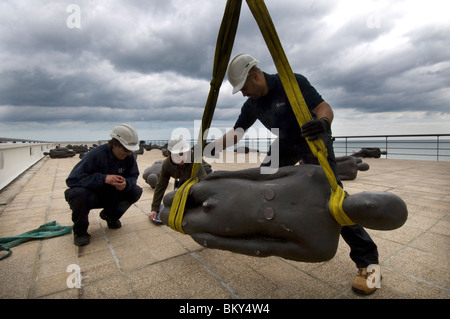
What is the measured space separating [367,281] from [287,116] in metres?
1.18

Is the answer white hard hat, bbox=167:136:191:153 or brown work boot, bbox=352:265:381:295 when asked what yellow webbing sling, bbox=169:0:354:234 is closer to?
brown work boot, bbox=352:265:381:295

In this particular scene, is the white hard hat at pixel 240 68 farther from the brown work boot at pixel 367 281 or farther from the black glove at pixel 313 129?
the brown work boot at pixel 367 281

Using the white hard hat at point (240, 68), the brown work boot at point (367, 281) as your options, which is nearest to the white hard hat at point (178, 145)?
the white hard hat at point (240, 68)

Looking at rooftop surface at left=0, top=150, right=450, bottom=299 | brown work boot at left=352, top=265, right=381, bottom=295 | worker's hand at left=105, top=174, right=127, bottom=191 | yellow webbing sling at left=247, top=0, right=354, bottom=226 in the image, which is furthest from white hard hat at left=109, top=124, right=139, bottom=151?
brown work boot at left=352, top=265, right=381, bottom=295

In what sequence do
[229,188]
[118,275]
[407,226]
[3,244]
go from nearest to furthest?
[229,188]
[118,275]
[3,244]
[407,226]

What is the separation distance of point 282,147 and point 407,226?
2045 mm

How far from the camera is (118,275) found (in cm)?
192

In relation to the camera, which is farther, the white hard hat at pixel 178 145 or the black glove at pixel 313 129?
the white hard hat at pixel 178 145

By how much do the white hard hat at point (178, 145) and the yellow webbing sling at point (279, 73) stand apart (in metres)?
1.66

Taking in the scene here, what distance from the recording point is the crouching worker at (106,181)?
2.68 metres

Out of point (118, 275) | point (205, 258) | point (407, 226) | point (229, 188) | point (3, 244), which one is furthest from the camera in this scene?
point (407, 226)
